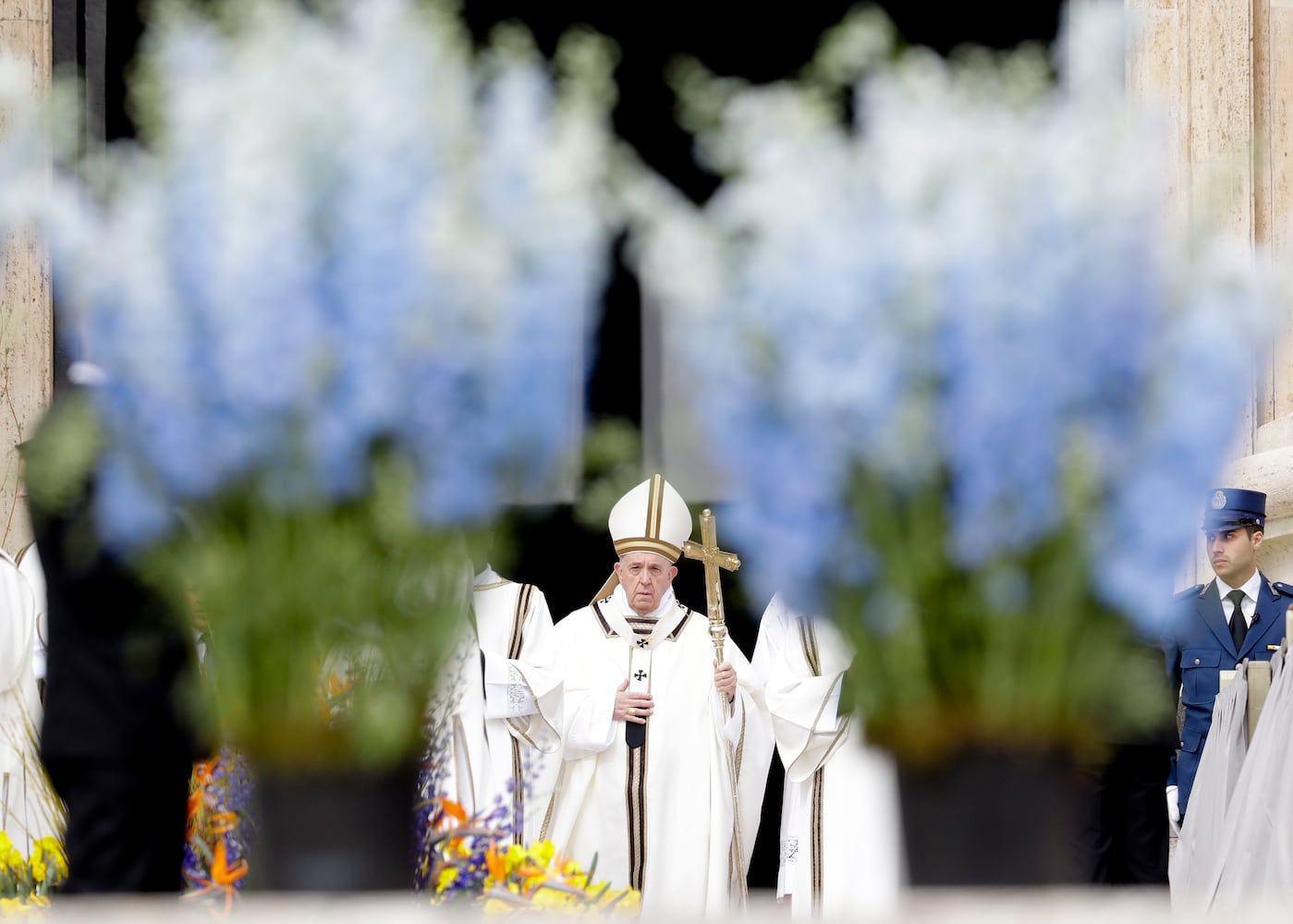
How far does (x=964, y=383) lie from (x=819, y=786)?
6067 mm

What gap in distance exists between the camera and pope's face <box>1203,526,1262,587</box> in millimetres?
6863

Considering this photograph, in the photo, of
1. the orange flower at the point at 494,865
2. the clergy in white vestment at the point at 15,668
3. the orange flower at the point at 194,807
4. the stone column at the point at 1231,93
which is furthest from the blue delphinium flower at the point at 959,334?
the stone column at the point at 1231,93

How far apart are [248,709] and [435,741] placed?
225mm

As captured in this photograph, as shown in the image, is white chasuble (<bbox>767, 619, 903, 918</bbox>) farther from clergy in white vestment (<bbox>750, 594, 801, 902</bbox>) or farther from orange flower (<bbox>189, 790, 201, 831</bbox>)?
orange flower (<bbox>189, 790, 201, 831</bbox>)

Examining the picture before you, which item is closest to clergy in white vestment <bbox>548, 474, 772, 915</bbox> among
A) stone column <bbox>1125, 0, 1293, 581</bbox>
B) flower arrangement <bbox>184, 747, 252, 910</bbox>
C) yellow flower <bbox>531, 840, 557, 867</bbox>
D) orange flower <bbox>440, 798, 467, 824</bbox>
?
stone column <bbox>1125, 0, 1293, 581</bbox>

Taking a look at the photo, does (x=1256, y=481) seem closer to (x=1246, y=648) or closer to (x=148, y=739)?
(x=1246, y=648)

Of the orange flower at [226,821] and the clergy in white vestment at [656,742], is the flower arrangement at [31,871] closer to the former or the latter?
the orange flower at [226,821]

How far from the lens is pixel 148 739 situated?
3.58 metres

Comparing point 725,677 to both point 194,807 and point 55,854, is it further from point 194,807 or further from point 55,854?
point 55,854

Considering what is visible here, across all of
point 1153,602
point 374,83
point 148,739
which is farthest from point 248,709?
point 148,739

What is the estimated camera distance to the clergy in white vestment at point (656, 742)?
298 inches

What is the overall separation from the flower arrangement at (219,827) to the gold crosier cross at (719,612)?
3.27m

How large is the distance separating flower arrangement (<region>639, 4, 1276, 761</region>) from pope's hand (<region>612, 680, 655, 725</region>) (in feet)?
19.3

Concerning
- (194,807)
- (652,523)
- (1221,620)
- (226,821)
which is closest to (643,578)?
(652,523)
